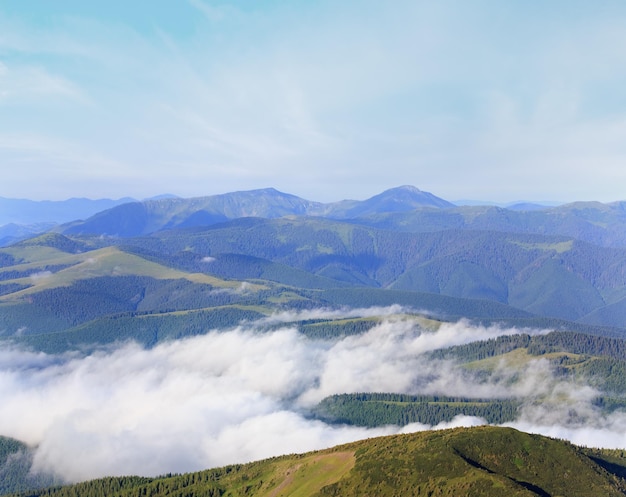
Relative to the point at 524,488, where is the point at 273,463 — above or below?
below

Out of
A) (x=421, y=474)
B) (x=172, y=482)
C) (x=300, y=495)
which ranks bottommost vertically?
(x=172, y=482)

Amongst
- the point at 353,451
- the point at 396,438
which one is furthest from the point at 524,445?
the point at 353,451

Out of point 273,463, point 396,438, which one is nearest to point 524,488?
point 396,438

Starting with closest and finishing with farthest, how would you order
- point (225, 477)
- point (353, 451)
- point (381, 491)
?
point (381, 491)
point (353, 451)
point (225, 477)

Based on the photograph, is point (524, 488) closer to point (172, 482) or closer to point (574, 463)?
point (574, 463)

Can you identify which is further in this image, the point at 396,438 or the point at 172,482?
the point at 172,482

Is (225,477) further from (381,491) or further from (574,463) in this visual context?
(574,463)

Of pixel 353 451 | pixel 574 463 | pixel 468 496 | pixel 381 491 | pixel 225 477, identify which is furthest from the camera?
pixel 225 477
